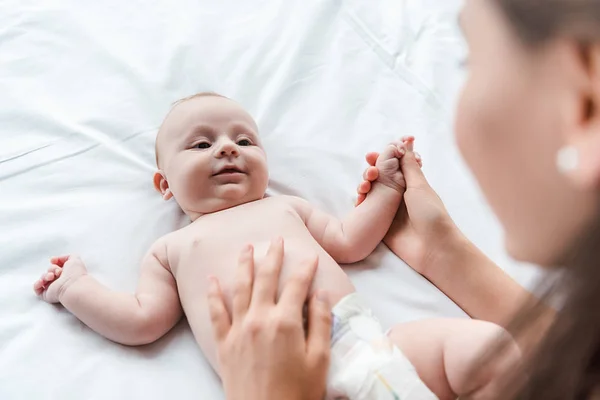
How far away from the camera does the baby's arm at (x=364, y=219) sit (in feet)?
3.43

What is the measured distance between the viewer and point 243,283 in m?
0.88

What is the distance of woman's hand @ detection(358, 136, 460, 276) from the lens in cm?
103

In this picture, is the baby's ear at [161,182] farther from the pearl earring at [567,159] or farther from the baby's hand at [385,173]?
the pearl earring at [567,159]

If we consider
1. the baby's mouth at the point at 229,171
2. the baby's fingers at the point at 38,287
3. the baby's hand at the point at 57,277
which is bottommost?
the baby's fingers at the point at 38,287

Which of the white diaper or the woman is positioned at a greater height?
the woman

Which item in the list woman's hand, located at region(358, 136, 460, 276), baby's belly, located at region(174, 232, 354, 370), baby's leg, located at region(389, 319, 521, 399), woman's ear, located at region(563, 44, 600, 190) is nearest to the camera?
woman's ear, located at region(563, 44, 600, 190)

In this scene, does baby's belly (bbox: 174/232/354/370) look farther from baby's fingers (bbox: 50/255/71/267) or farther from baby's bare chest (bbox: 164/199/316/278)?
baby's fingers (bbox: 50/255/71/267)

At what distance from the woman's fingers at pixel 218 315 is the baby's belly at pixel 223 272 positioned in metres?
0.03

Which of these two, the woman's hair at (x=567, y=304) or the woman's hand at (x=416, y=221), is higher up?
the woman's hair at (x=567, y=304)

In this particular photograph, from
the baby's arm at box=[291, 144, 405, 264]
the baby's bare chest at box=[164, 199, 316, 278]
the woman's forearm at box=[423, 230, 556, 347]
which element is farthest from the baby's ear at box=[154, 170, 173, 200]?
the woman's forearm at box=[423, 230, 556, 347]

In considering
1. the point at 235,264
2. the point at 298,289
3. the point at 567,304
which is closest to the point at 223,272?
the point at 235,264

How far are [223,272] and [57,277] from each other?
0.26m

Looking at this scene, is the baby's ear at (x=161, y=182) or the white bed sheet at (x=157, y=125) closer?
the white bed sheet at (x=157, y=125)

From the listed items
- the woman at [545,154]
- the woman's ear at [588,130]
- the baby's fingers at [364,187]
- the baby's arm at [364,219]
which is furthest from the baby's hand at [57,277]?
the woman's ear at [588,130]
